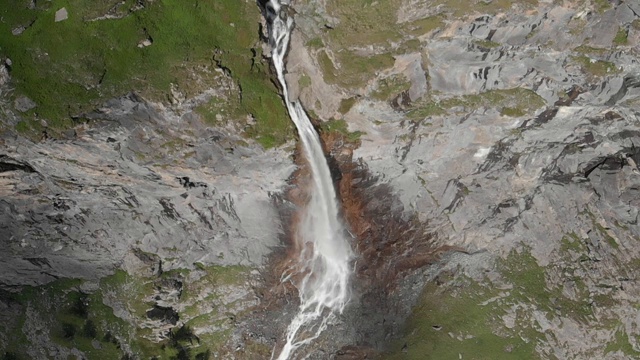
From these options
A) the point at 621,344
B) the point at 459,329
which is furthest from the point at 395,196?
the point at 621,344

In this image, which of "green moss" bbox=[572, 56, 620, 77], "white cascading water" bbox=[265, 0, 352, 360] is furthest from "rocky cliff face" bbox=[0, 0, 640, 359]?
"white cascading water" bbox=[265, 0, 352, 360]

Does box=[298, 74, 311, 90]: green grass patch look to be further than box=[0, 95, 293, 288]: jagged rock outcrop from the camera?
Yes

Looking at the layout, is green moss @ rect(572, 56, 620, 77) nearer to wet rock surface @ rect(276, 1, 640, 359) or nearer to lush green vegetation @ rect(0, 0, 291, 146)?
wet rock surface @ rect(276, 1, 640, 359)

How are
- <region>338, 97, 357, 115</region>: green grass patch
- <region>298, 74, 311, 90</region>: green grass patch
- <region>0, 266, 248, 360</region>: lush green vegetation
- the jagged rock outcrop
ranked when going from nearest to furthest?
the jagged rock outcrop → <region>338, 97, 357, 115</region>: green grass patch → <region>298, 74, 311, 90</region>: green grass patch → <region>0, 266, 248, 360</region>: lush green vegetation

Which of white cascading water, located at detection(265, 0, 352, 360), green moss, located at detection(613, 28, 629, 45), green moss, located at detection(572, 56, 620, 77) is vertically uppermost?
green moss, located at detection(613, 28, 629, 45)

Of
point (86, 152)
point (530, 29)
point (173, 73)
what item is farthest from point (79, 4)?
point (530, 29)

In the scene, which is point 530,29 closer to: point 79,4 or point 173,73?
point 173,73

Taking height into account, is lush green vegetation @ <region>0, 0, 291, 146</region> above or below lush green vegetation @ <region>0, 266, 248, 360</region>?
above
